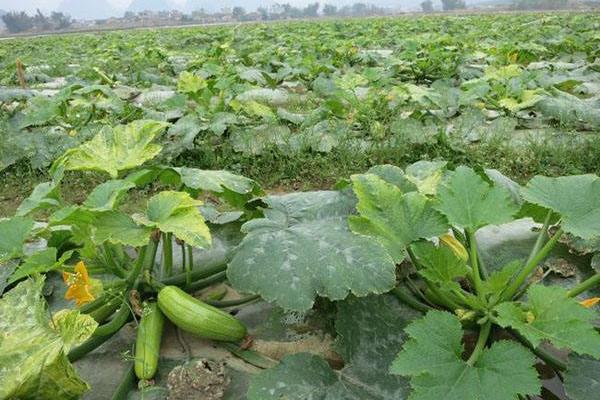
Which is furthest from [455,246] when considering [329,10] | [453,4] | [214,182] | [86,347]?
[329,10]

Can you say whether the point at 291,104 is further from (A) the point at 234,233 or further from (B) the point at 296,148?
(A) the point at 234,233

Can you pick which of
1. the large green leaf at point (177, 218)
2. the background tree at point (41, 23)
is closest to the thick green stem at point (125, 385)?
the large green leaf at point (177, 218)

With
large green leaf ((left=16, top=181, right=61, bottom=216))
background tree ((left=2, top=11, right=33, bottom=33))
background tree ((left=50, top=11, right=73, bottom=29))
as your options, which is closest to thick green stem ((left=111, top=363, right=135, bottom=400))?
large green leaf ((left=16, top=181, right=61, bottom=216))

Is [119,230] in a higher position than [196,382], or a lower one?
higher

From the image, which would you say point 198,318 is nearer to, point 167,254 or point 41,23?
point 167,254

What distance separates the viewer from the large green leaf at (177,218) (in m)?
1.85

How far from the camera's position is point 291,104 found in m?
6.36

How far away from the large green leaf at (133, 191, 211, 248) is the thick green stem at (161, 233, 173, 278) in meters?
0.30

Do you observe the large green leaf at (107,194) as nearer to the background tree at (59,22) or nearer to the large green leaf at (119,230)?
the large green leaf at (119,230)

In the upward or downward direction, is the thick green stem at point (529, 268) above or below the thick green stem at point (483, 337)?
above

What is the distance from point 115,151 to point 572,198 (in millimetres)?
1856

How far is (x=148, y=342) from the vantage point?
2016 mm

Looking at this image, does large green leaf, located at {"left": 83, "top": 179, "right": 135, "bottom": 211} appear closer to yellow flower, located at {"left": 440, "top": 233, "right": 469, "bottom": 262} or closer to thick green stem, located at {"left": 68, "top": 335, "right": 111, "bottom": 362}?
thick green stem, located at {"left": 68, "top": 335, "right": 111, "bottom": 362}

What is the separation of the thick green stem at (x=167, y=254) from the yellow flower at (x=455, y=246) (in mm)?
1109
